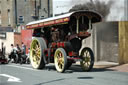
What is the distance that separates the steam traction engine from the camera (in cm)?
1324

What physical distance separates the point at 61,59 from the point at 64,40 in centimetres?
131

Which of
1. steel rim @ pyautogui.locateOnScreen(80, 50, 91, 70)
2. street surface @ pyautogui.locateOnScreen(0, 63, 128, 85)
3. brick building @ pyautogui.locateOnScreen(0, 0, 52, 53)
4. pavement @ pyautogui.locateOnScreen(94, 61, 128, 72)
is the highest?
brick building @ pyautogui.locateOnScreen(0, 0, 52, 53)

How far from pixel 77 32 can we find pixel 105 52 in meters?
6.88

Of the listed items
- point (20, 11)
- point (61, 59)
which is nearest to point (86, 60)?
point (61, 59)

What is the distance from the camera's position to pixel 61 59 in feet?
43.6

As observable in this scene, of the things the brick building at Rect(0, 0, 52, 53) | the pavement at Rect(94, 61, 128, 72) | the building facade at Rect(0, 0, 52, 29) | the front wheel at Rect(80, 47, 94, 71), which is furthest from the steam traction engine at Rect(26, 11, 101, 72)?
the building facade at Rect(0, 0, 52, 29)

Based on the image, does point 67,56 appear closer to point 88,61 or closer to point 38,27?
point 88,61

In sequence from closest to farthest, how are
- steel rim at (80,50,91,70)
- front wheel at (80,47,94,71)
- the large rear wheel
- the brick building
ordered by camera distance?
1. front wheel at (80,47,94,71)
2. steel rim at (80,50,91,70)
3. the large rear wheel
4. the brick building

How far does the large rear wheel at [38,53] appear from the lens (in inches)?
581

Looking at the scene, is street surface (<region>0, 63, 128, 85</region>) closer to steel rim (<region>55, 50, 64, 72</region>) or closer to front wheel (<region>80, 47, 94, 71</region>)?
steel rim (<region>55, 50, 64, 72</region>)

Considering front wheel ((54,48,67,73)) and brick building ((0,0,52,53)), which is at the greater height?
brick building ((0,0,52,53))

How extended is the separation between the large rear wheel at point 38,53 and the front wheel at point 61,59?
1101 mm

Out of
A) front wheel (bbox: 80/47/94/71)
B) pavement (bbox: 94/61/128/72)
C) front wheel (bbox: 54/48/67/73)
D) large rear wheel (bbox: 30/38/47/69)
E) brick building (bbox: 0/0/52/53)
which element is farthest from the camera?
brick building (bbox: 0/0/52/53)

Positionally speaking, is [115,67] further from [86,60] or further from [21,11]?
[21,11]
